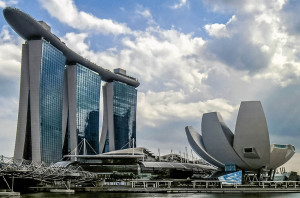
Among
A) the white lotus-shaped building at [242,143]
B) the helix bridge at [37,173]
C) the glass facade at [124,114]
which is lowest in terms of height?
the helix bridge at [37,173]

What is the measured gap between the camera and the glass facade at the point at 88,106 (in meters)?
105

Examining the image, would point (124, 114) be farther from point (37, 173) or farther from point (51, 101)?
point (37, 173)

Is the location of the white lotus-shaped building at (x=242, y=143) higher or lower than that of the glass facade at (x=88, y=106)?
lower

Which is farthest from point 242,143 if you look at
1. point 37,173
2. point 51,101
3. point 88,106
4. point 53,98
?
point 88,106

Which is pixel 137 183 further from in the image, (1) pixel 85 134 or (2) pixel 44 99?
(1) pixel 85 134

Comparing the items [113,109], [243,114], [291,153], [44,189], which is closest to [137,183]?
[44,189]

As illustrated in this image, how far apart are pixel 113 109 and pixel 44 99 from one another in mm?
43027

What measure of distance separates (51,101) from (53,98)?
126 centimetres

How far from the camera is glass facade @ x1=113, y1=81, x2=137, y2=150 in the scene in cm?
12525

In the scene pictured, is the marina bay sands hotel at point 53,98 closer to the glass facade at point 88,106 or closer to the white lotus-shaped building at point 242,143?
the glass facade at point 88,106

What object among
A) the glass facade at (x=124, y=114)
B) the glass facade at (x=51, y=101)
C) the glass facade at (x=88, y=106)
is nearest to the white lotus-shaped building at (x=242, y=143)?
the glass facade at (x=51, y=101)

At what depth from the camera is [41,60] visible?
8250 cm

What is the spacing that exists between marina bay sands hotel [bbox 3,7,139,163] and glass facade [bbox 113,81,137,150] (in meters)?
1.14

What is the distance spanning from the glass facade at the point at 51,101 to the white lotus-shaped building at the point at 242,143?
1182 inches
